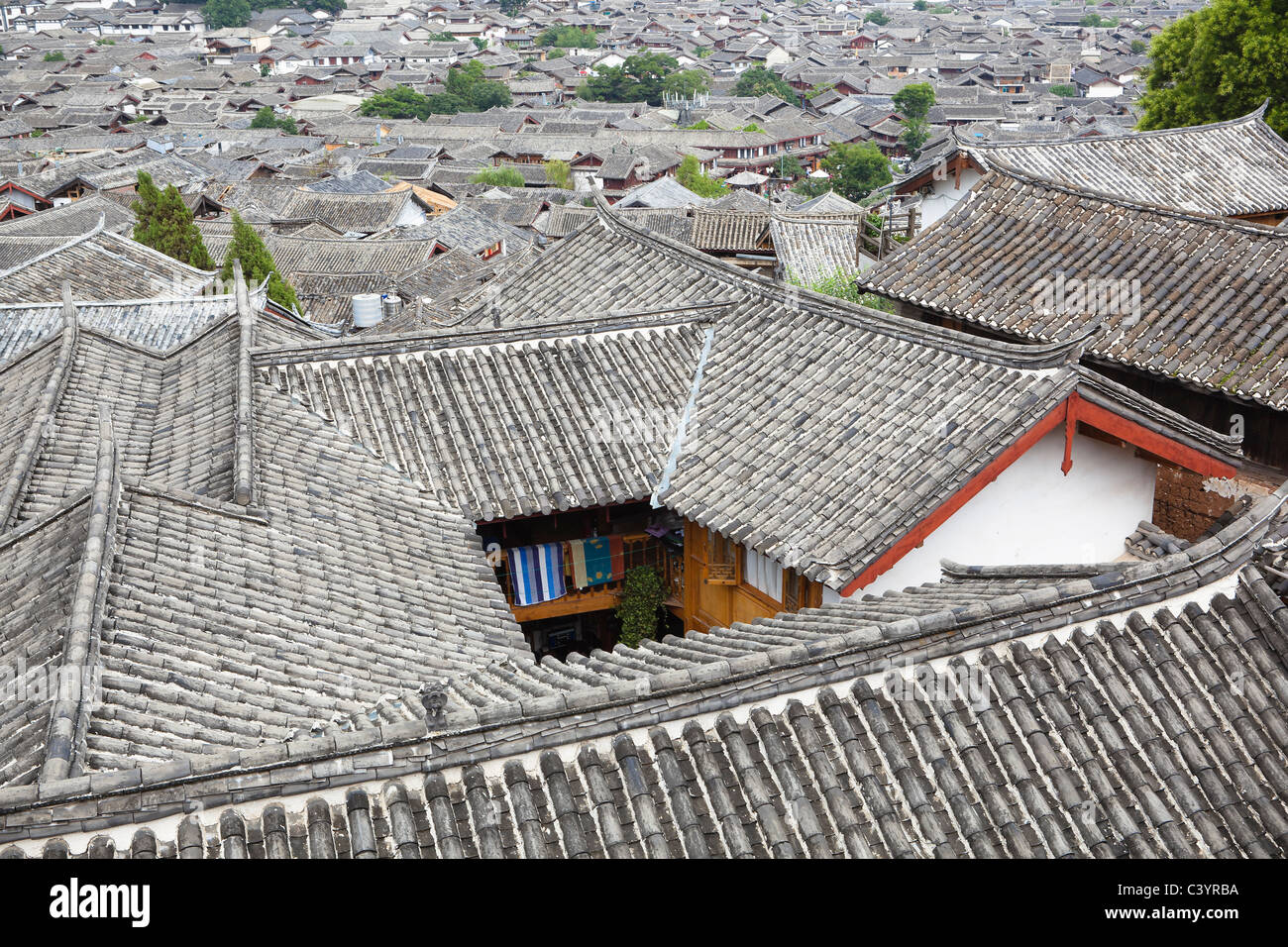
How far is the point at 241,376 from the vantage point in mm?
14727

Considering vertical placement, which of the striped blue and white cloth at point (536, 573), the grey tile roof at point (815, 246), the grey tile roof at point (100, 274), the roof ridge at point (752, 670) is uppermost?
the roof ridge at point (752, 670)

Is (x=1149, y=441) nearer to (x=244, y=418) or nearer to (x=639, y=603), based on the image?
(x=639, y=603)

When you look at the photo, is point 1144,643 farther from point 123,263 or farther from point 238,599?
point 123,263

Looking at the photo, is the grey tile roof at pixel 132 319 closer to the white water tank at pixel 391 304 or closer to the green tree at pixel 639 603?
the green tree at pixel 639 603

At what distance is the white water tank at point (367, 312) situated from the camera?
4378 centimetres

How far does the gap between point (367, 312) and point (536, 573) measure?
30908mm

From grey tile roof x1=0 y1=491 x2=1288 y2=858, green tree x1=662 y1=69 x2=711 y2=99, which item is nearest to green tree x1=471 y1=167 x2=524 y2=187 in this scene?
green tree x1=662 y1=69 x2=711 y2=99

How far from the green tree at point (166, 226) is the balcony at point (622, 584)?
28474 millimetres

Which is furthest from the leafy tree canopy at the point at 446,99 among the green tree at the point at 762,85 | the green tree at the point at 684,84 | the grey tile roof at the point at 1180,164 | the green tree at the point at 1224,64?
the grey tile roof at the point at 1180,164

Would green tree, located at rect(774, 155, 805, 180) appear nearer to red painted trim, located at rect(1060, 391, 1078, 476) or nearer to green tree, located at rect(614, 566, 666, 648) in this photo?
green tree, located at rect(614, 566, 666, 648)

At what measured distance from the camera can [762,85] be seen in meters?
120

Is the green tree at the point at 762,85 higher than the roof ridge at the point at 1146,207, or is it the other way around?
the roof ridge at the point at 1146,207

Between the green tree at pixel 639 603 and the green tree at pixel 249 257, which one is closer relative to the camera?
the green tree at pixel 639 603

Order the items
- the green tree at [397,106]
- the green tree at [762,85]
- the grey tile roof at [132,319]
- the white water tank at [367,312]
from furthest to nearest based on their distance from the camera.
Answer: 1. the green tree at [762,85]
2. the green tree at [397,106]
3. the white water tank at [367,312]
4. the grey tile roof at [132,319]
